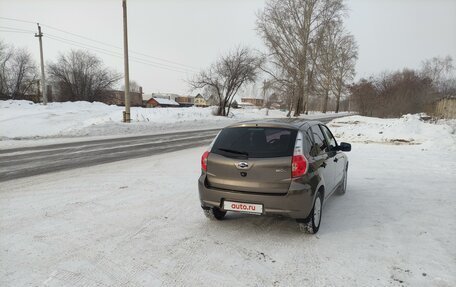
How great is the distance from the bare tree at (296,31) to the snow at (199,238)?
30.0 meters

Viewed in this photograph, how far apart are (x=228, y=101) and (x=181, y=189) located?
117 feet

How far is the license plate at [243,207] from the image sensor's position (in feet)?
13.6

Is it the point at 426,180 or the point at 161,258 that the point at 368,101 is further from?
the point at 161,258

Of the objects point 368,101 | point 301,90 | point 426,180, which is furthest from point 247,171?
point 368,101

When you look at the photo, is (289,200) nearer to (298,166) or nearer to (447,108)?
(298,166)

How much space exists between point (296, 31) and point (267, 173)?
3439 centimetres

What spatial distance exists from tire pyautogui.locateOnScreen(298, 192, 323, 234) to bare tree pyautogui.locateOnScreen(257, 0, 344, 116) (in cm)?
3282

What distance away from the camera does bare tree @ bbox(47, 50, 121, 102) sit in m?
53.6

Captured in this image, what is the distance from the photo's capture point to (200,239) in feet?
13.9

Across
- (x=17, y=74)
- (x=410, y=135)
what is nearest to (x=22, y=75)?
(x=17, y=74)

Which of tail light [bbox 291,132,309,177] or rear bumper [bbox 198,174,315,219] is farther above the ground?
tail light [bbox 291,132,309,177]

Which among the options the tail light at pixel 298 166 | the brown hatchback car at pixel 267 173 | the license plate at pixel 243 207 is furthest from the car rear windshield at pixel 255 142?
the license plate at pixel 243 207

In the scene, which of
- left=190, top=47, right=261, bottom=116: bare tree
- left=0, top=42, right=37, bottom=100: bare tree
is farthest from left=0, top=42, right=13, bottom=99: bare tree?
left=190, top=47, right=261, bottom=116: bare tree

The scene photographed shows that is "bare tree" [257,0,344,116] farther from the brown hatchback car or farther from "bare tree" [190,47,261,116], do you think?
the brown hatchback car
